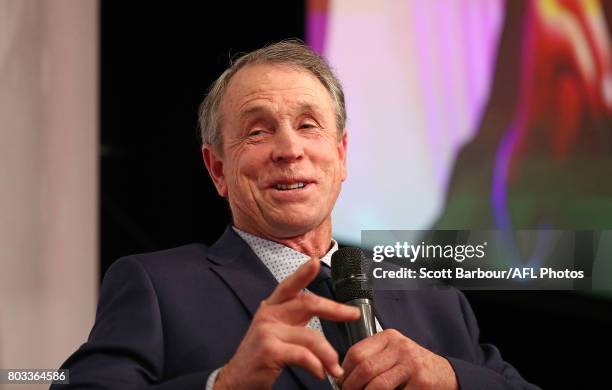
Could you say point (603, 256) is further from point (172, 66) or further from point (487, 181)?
point (172, 66)

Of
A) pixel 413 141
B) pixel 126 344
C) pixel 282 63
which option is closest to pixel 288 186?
pixel 282 63

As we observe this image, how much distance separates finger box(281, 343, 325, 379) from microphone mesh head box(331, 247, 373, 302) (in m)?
0.24

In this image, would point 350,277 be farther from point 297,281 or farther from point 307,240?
point 307,240

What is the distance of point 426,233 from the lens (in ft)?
8.74

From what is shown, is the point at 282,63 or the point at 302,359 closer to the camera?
the point at 302,359

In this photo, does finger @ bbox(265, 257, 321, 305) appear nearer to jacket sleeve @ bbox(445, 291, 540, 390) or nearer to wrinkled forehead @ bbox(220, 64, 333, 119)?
jacket sleeve @ bbox(445, 291, 540, 390)

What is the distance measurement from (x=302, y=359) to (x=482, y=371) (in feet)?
1.95

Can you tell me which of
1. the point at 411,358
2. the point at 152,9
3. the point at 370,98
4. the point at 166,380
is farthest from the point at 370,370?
the point at 152,9

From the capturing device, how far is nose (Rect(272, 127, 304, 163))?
1875 mm

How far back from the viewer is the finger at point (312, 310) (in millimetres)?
1286

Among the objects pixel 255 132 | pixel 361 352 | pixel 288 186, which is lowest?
pixel 361 352

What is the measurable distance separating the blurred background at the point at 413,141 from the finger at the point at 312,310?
1415 mm

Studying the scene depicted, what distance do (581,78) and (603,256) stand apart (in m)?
0.62

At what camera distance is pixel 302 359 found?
1281mm
